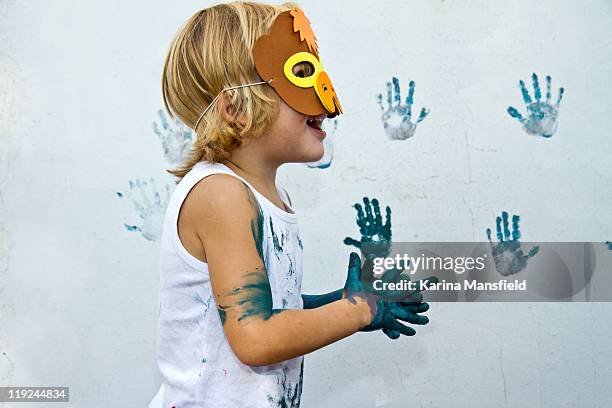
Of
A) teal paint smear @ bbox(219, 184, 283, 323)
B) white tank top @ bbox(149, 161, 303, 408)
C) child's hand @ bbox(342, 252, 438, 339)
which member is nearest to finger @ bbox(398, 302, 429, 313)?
child's hand @ bbox(342, 252, 438, 339)

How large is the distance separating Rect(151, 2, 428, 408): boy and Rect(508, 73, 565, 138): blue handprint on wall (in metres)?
0.86

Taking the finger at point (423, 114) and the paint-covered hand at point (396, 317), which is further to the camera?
the finger at point (423, 114)

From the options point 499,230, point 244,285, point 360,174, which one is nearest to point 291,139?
point 244,285

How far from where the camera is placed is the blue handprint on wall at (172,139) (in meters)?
1.89

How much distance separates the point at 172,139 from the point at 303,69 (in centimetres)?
83

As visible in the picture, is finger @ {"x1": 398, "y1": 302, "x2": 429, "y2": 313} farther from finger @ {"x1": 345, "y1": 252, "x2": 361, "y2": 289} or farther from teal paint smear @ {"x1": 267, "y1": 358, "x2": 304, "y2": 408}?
teal paint smear @ {"x1": 267, "y1": 358, "x2": 304, "y2": 408}

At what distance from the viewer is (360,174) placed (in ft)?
6.22

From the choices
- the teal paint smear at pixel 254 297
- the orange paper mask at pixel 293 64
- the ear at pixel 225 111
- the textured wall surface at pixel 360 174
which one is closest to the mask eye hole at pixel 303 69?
the orange paper mask at pixel 293 64

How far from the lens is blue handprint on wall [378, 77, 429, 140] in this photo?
1879 millimetres

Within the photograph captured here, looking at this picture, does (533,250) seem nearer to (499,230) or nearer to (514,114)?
(499,230)

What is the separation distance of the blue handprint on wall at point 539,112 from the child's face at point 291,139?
893mm

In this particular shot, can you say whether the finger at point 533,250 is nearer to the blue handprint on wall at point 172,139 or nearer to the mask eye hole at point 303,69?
the blue handprint on wall at point 172,139

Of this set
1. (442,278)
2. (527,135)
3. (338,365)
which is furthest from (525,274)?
(338,365)

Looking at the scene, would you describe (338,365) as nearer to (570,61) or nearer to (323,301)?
(323,301)
